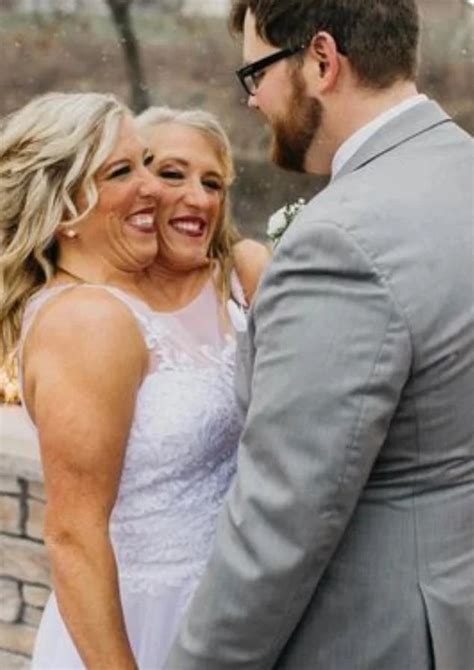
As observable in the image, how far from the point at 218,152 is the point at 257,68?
26.4 inches

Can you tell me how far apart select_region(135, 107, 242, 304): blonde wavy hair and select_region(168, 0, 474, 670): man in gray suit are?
619mm

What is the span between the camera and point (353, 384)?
129cm

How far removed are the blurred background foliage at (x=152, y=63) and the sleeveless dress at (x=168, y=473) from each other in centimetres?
219

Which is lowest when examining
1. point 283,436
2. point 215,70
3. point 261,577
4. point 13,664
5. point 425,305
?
point 13,664

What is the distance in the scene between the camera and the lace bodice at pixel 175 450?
1839mm

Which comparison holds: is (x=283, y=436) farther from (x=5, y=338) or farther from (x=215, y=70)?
(x=215, y=70)

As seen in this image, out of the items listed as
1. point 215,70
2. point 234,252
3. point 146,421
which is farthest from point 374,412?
point 215,70

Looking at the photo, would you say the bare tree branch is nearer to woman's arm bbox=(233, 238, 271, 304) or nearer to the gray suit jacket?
woman's arm bbox=(233, 238, 271, 304)

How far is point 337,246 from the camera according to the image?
51.3 inches

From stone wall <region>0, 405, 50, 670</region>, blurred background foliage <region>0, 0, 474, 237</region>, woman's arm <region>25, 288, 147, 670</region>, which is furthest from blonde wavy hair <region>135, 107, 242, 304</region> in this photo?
blurred background foliage <region>0, 0, 474, 237</region>

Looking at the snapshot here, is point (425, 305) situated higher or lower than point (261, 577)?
higher

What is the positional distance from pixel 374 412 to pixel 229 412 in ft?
2.02

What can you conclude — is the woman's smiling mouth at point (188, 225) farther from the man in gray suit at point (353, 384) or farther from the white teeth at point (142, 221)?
the man in gray suit at point (353, 384)

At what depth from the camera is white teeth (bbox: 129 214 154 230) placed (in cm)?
194
